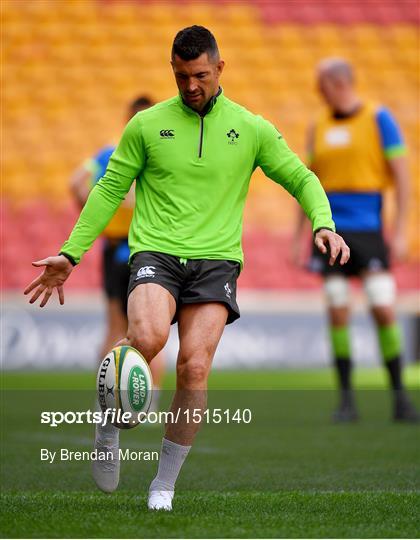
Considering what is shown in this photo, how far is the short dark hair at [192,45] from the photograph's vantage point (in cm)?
446

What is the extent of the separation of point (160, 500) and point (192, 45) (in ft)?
5.84

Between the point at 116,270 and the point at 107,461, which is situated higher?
the point at 116,270

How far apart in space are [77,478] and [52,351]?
8.35 m

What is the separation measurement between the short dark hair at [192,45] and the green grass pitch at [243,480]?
178 centimetres

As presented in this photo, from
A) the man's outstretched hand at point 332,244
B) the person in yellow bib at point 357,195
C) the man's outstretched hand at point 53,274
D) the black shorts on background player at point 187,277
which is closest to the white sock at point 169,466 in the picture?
the black shorts on background player at point 187,277

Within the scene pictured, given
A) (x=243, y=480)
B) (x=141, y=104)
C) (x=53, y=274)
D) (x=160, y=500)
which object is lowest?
(x=243, y=480)

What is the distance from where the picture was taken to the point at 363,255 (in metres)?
8.58

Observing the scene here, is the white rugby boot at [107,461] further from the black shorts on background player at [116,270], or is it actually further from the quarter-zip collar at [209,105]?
the black shorts on background player at [116,270]

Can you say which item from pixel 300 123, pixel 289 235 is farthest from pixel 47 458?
pixel 300 123

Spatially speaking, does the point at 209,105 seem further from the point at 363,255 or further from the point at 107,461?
the point at 363,255

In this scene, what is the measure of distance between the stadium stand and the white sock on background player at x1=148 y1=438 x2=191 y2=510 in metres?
11.4

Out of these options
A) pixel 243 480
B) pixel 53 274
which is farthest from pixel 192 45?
pixel 243 480

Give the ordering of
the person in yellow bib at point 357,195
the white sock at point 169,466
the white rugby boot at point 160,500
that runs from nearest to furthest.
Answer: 1. the white rugby boot at point 160,500
2. the white sock at point 169,466
3. the person in yellow bib at point 357,195

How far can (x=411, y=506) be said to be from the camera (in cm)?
443
